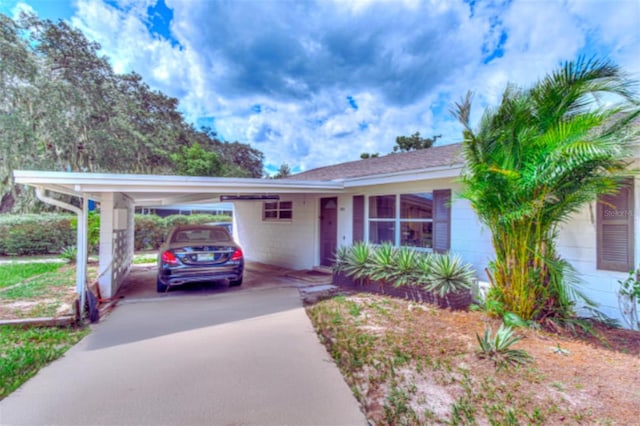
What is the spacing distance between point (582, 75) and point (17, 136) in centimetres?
2010

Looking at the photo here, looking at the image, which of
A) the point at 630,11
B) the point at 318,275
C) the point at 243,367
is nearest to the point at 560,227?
the point at 630,11

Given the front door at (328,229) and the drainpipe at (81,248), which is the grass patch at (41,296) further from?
the front door at (328,229)

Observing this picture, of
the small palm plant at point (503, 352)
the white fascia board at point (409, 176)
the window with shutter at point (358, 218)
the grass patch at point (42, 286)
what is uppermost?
the white fascia board at point (409, 176)

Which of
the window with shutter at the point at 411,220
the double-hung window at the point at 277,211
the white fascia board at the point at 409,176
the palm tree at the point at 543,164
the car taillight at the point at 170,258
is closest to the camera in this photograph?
the palm tree at the point at 543,164

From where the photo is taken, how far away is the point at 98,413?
2705 millimetres

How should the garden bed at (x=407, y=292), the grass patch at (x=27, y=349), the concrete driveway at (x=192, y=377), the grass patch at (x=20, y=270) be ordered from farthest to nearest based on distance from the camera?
the grass patch at (x=20, y=270), the garden bed at (x=407, y=292), the grass patch at (x=27, y=349), the concrete driveway at (x=192, y=377)

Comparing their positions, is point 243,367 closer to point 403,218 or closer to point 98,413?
point 98,413

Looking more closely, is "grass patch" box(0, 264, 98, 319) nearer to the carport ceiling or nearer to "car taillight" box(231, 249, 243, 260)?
the carport ceiling

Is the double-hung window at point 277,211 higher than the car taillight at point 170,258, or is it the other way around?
the double-hung window at point 277,211

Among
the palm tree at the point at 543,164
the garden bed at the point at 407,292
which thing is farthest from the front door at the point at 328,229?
the palm tree at the point at 543,164

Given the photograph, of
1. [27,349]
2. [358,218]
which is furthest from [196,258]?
[358,218]

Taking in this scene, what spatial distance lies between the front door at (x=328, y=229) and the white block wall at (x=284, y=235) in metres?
0.17

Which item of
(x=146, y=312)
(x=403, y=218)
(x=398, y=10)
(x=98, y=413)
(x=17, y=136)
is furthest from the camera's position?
(x=17, y=136)

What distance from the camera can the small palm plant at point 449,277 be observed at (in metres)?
5.78
